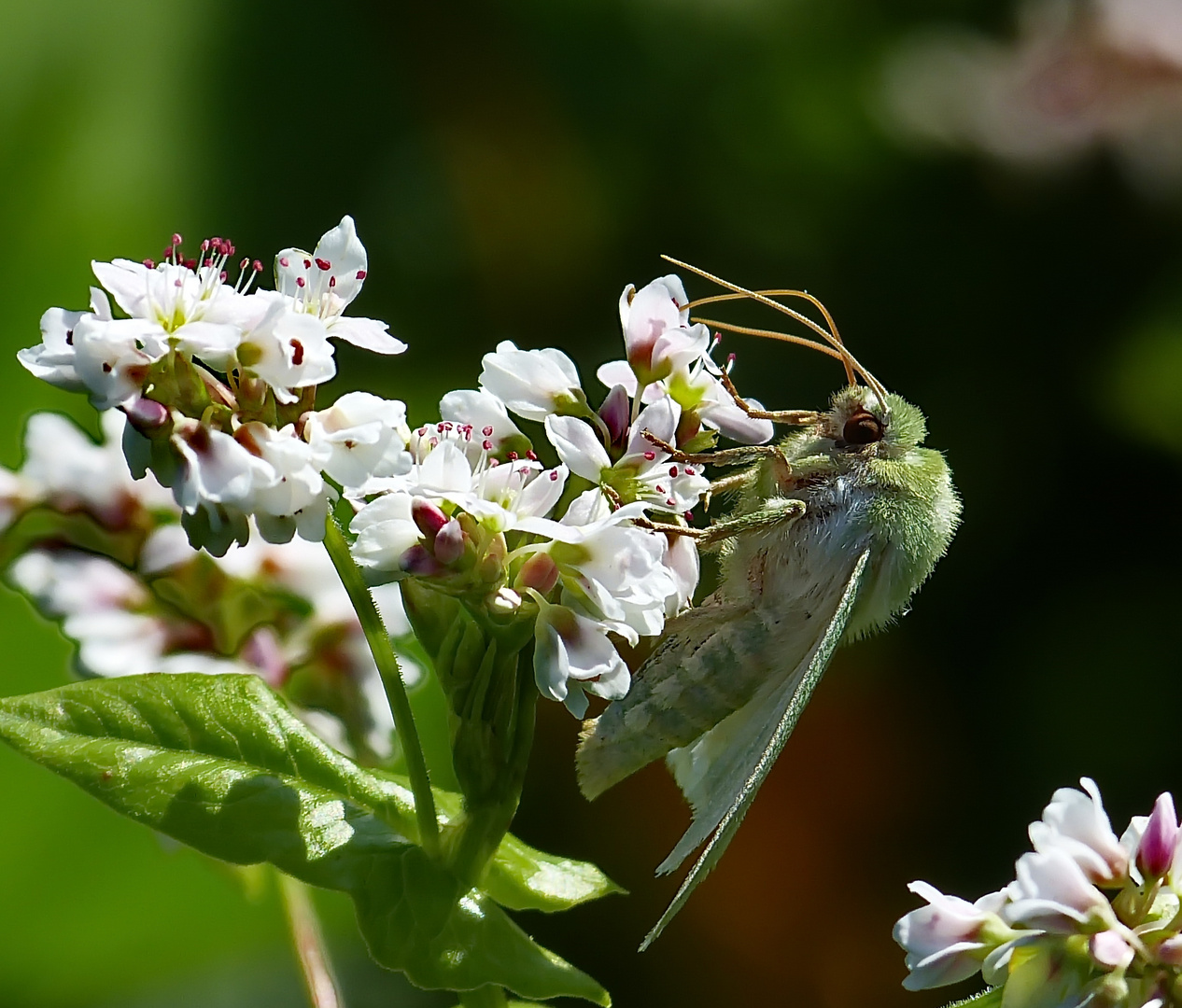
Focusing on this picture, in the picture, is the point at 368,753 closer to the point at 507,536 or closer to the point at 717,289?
the point at 507,536

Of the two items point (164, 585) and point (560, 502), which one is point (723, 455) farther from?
point (164, 585)

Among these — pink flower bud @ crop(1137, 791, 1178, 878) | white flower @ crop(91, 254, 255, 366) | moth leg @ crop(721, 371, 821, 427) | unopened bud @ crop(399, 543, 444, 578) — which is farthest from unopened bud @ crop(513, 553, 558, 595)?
pink flower bud @ crop(1137, 791, 1178, 878)

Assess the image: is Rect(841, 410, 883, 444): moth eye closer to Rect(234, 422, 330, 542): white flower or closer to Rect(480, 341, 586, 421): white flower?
Rect(480, 341, 586, 421): white flower

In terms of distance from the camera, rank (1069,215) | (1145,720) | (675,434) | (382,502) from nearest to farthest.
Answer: (382,502)
(675,434)
(1145,720)
(1069,215)

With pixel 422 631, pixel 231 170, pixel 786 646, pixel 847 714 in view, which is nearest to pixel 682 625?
pixel 786 646

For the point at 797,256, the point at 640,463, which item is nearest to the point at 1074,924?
the point at 640,463
